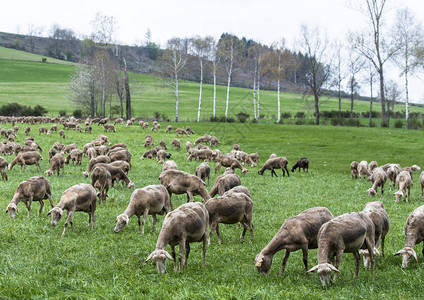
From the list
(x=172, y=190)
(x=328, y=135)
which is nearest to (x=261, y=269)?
(x=172, y=190)

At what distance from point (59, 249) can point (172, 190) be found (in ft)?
18.4

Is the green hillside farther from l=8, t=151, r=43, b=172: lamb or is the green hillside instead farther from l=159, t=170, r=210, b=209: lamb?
l=159, t=170, r=210, b=209: lamb

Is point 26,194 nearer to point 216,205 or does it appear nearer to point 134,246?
point 134,246

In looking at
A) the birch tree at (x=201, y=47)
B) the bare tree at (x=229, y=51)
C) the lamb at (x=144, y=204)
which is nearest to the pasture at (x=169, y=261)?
the lamb at (x=144, y=204)

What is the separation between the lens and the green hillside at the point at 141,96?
3430 inches

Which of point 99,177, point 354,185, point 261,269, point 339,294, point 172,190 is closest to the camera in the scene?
point 339,294

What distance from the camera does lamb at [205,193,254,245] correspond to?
11.4m

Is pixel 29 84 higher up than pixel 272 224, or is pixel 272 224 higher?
pixel 29 84

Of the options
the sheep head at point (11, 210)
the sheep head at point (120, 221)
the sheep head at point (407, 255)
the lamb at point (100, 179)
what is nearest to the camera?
the sheep head at point (407, 255)

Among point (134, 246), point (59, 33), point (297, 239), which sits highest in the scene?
point (59, 33)

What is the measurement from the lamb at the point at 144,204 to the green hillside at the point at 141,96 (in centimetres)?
6203

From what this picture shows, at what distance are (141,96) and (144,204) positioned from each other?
99.8 m

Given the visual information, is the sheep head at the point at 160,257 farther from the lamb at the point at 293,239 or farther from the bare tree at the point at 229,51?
the bare tree at the point at 229,51

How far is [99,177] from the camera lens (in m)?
16.4
